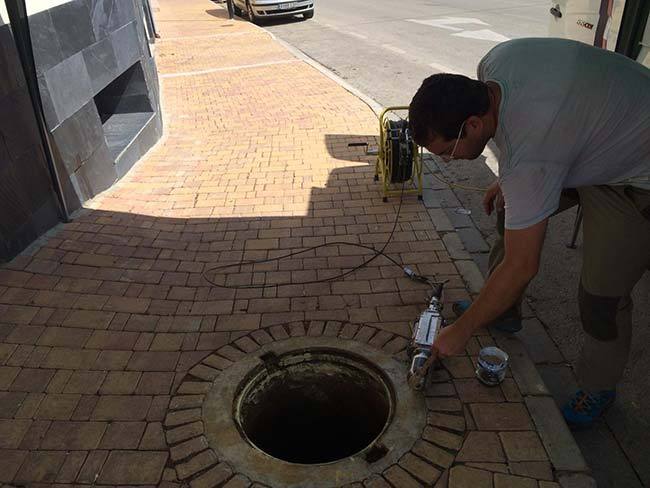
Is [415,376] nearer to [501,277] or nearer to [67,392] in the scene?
[501,277]

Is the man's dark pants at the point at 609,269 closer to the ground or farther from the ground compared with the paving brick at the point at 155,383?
farther from the ground

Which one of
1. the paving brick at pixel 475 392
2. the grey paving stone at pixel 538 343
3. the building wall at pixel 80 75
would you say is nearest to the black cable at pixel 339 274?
the grey paving stone at pixel 538 343

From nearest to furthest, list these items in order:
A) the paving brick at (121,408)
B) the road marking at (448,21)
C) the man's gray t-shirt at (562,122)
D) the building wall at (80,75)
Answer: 1. the man's gray t-shirt at (562,122)
2. the paving brick at (121,408)
3. the building wall at (80,75)
4. the road marking at (448,21)

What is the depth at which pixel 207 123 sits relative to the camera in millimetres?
7801

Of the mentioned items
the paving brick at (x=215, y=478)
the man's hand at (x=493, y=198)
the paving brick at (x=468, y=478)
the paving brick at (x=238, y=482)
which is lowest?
the paving brick at (x=468, y=478)

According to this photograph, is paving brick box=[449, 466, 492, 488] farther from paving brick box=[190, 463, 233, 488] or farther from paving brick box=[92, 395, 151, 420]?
paving brick box=[92, 395, 151, 420]

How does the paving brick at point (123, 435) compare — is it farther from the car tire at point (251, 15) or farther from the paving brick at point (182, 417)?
the car tire at point (251, 15)

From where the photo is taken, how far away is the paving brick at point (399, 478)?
2.38m

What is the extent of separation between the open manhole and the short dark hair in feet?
4.95

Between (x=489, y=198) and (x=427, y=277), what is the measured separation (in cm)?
86

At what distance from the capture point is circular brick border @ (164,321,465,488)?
2430mm

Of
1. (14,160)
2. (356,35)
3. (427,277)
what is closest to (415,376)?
(427,277)

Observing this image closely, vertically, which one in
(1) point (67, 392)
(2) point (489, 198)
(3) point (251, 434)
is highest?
(2) point (489, 198)

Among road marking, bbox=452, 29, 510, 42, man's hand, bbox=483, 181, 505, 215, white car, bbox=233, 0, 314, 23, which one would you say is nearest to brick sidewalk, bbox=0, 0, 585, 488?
man's hand, bbox=483, 181, 505, 215
